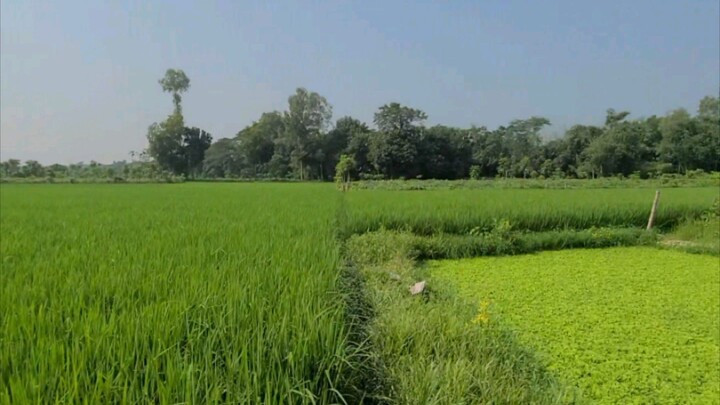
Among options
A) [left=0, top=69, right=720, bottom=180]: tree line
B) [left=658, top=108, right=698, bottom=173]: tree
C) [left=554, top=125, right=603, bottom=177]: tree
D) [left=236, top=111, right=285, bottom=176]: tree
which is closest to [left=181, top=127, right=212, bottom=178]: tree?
[left=0, top=69, right=720, bottom=180]: tree line

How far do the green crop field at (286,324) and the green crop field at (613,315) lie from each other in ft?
0.08

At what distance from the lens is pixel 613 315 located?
4031 millimetres

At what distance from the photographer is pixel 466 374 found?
2.13m

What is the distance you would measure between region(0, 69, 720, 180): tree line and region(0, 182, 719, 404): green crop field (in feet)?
91.6

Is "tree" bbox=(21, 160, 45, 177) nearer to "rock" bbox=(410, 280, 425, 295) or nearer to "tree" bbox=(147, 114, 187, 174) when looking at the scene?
"tree" bbox=(147, 114, 187, 174)

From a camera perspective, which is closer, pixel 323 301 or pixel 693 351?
pixel 323 301

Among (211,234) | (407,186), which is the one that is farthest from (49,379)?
(407,186)

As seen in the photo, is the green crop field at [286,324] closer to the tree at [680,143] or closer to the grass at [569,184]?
the grass at [569,184]

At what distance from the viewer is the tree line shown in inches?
1396

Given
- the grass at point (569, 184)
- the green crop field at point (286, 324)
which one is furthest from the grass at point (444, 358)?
the grass at point (569, 184)

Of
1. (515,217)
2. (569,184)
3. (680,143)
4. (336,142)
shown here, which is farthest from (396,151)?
(515,217)

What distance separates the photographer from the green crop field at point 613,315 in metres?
2.72

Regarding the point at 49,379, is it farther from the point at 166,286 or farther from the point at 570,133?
the point at 570,133

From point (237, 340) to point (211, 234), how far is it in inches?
137
